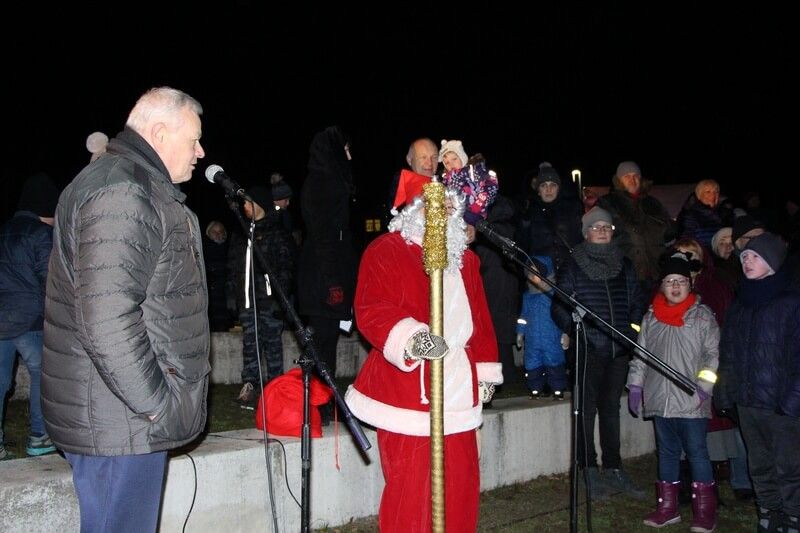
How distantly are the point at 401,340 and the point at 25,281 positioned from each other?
3.32 m

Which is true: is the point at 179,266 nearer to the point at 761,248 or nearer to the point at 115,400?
the point at 115,400

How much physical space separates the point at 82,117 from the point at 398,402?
11.1m

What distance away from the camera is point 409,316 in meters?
4.29

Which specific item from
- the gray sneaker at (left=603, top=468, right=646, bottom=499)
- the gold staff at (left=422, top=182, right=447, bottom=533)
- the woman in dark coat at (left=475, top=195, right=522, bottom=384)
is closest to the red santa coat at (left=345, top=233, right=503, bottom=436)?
the gold staff at (left=422, top=182, right=447, bottom=533)

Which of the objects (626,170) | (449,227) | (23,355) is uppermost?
(626,170)

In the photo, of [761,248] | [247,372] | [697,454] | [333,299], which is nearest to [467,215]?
[333,299]

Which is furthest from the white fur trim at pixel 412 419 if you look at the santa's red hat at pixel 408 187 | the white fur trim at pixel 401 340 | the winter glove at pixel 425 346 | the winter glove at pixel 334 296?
the winter glove at pixel 334 296

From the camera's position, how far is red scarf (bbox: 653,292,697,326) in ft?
21.0

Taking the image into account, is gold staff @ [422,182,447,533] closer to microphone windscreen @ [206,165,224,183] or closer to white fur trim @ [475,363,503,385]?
white fur trim @ [475,363,503,385]

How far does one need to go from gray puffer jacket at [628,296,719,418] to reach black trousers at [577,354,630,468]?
15.2 inches

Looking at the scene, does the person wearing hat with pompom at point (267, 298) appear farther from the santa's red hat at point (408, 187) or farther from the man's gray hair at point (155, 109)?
the man's gray hair at point (155, 109)

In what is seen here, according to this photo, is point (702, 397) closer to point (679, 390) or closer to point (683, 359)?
point (679, 390)

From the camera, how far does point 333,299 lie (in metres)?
6.48

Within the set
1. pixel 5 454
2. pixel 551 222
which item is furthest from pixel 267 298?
pixel 551 222
